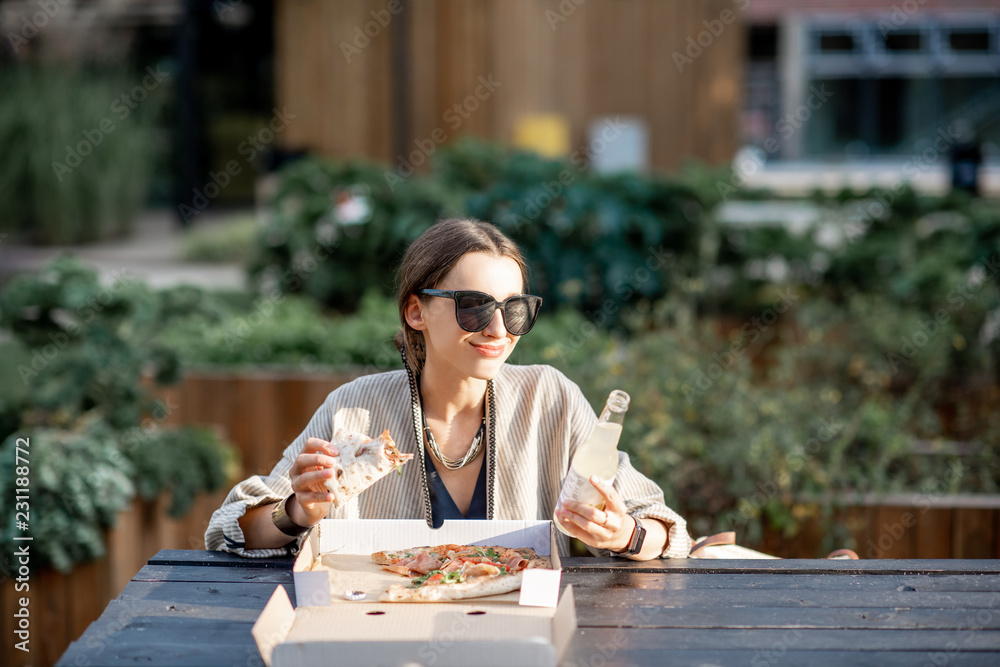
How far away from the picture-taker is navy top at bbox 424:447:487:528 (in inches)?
87.2

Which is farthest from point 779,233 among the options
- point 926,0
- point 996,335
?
point 926,0

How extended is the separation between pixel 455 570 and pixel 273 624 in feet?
1.25

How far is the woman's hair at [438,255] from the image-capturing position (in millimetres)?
2156

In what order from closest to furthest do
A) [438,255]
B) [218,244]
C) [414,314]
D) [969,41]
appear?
[438,255]
[414,314]
[218,244]
[969,41]

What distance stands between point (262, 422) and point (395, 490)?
249 cm

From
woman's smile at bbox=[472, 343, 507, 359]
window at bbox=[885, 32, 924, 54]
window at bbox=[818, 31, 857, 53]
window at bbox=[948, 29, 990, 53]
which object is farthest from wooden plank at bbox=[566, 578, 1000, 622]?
window at bbox=[948, 29, 990, 53]

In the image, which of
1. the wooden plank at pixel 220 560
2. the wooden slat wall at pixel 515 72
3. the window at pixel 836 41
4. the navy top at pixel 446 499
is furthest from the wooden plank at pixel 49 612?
the window at pixel 836 41

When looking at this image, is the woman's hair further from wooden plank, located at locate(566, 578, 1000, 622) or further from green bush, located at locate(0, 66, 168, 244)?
green bush, located at locate(0, 66, 168, 244)

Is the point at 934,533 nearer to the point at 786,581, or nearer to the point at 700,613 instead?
the point at 786,581

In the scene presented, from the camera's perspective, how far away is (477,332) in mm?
2066

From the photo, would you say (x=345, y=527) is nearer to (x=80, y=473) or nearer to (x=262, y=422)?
(x=80, y=473)

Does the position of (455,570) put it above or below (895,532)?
above

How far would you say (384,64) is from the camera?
33.2ft

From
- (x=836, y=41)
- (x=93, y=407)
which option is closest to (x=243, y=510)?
(x=93, y=407)
